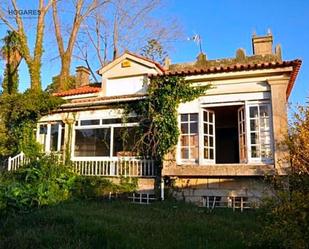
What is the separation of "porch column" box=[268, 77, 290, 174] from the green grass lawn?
2522mm

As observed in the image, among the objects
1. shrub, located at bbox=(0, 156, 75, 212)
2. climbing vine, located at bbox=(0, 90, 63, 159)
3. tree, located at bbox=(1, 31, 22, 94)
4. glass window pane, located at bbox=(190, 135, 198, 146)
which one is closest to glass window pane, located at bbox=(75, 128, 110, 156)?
climbing vine, located at bbox=(0, 90, 63, 159)

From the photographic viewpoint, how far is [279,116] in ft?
39.6

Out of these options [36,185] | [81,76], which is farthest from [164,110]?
[81,76]

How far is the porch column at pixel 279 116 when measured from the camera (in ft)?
38.9

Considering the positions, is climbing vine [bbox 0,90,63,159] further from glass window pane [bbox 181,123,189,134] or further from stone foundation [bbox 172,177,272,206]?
stone foundation [bbox 172,177,272,206]

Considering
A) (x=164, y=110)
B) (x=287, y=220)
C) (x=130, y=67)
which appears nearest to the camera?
(x=287, y=220)

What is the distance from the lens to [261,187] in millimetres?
12172

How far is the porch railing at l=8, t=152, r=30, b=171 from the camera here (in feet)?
52.5

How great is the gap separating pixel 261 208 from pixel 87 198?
344 inches

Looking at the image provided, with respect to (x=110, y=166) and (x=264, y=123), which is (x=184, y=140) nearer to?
(x=264, y=123)

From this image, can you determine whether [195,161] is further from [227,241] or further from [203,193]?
[227,241]

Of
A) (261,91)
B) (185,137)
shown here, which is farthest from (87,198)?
(261,91)

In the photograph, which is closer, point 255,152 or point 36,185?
point 255,152

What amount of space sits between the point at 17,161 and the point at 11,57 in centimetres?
1239
